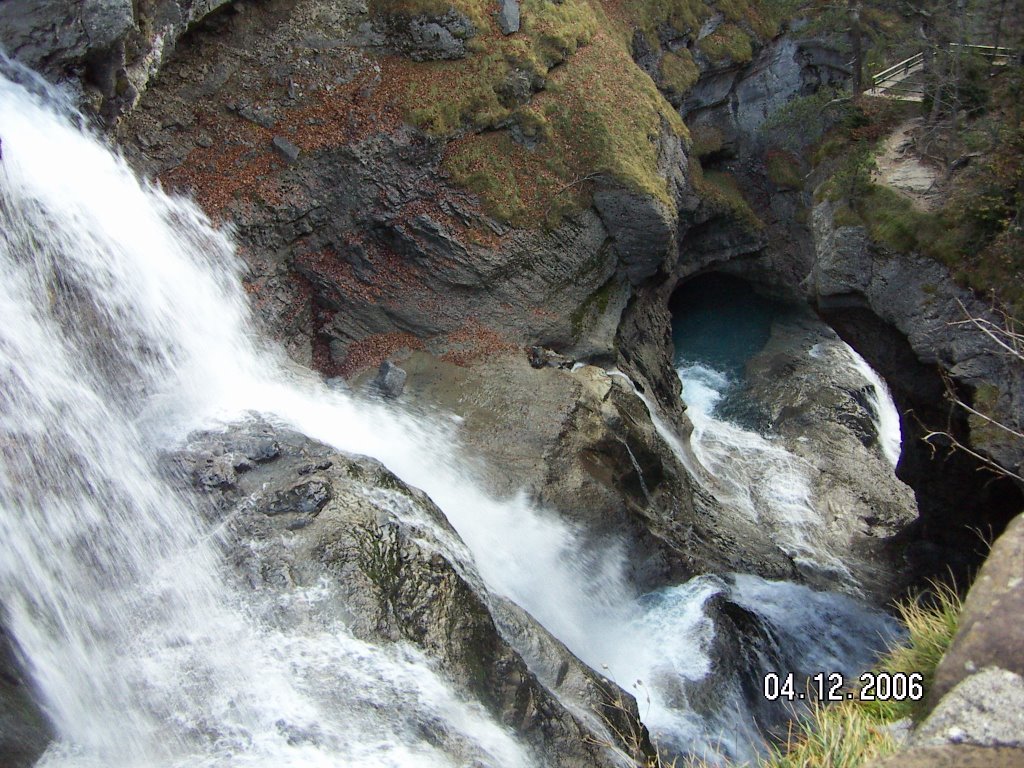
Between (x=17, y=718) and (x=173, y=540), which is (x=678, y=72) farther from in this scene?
(x=17, y=718)

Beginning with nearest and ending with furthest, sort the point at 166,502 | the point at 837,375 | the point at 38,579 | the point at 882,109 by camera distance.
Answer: the point at 38,579 < the point at 166,502 < the point at 882,109 < the point at 837,375

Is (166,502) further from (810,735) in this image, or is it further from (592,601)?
(810,735)

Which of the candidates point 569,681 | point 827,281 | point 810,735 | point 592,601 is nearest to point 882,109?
point 827,281

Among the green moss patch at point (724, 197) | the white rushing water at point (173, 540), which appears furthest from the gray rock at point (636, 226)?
the green moss patch at point (724, 197)

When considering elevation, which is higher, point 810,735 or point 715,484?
point 715,484

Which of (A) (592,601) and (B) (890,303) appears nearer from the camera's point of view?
(A) (592,601)

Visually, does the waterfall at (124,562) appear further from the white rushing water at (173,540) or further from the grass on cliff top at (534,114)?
the grass on cliff top at (534,114)

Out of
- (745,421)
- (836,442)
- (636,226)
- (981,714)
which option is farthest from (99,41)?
(836,442)
